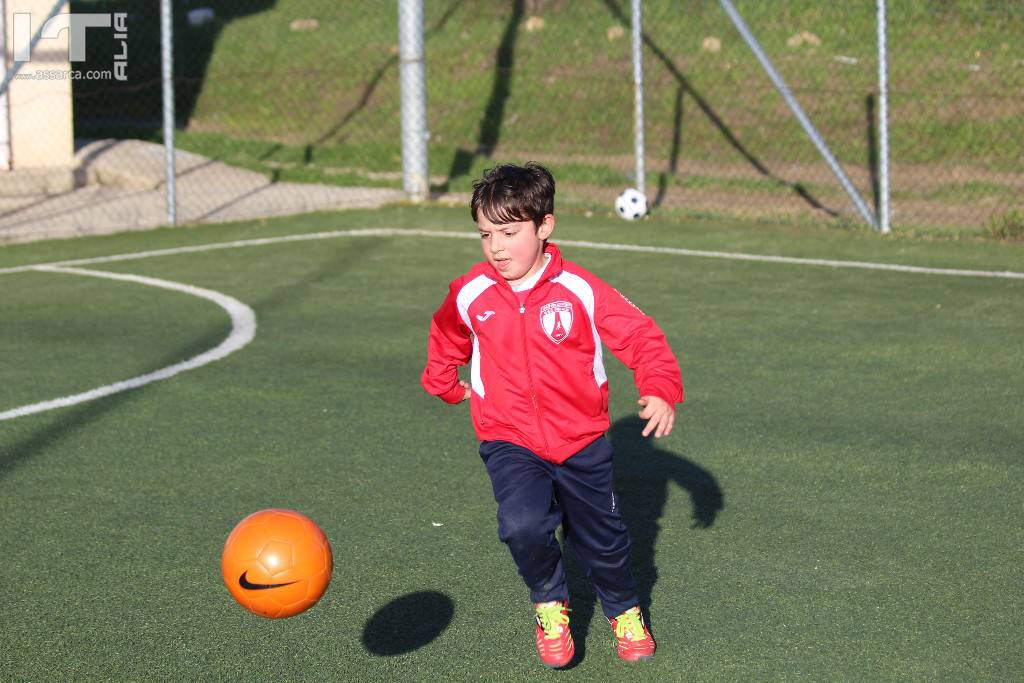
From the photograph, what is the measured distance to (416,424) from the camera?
6.30 metres

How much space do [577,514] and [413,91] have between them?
35.3ft

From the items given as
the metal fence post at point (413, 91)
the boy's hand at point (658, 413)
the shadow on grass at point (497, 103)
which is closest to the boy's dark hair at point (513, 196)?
the boy's hand at point (658, 413)

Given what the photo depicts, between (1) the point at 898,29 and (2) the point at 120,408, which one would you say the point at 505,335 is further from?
(1) the point at 898,29

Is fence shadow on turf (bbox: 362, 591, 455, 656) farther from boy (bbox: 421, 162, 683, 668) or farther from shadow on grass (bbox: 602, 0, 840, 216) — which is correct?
shadow on grass (bbox: 602, 0, 840, 216)

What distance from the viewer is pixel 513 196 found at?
369 cm

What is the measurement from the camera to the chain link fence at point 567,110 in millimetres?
15633

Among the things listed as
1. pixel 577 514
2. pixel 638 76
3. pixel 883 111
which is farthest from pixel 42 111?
pixel 577 514

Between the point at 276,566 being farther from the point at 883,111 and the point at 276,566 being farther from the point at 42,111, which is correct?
the point at 42,111

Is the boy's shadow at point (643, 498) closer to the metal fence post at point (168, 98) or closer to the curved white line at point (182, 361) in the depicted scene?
the curved white line at point (182, 361)

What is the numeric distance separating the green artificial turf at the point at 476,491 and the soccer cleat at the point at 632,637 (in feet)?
0.17

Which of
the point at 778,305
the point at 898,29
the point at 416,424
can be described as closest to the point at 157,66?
the point at 898,29

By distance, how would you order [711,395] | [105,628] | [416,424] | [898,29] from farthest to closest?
[898,29] < [711,395] < [416,424] < [105,628]

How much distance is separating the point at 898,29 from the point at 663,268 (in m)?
10.9

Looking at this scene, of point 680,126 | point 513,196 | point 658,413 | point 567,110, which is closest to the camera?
point 658,413
